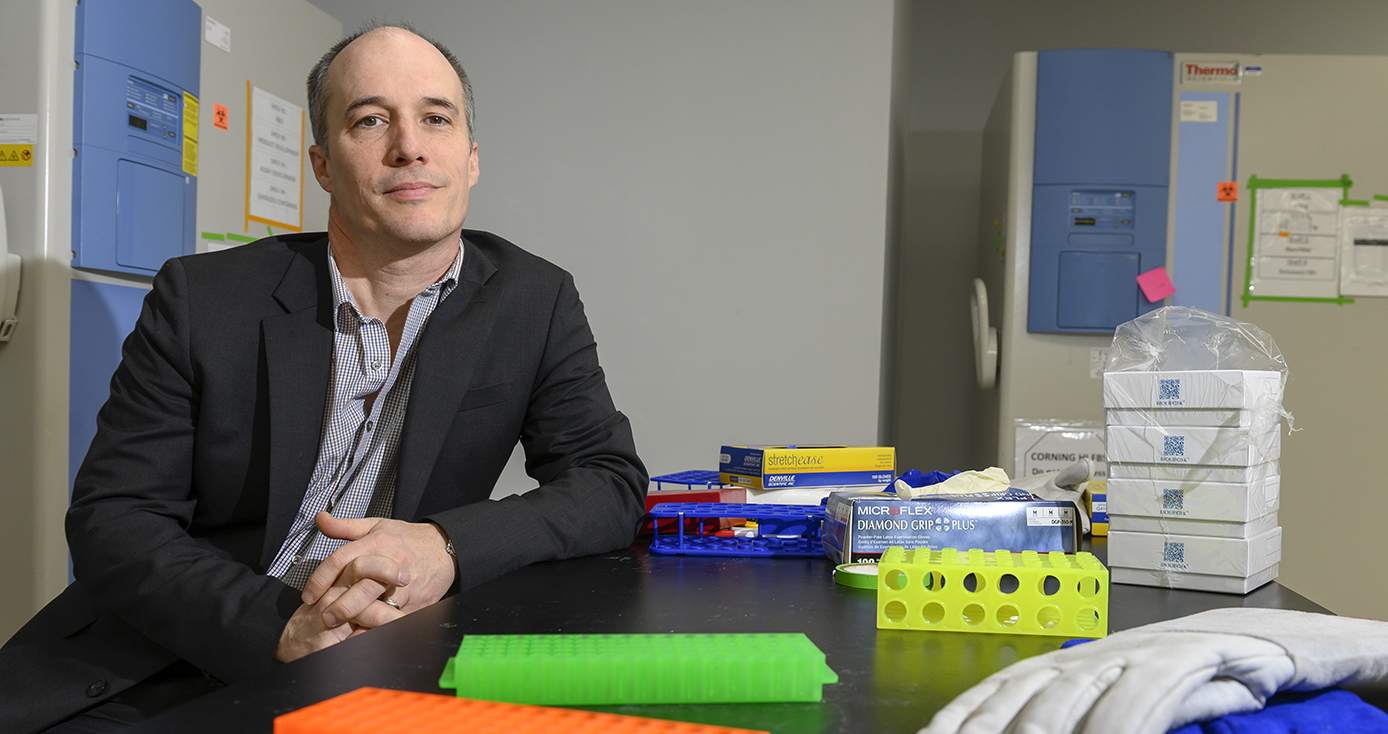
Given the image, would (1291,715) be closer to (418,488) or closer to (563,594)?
(563,594)

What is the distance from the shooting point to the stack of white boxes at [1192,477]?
2.79 ft

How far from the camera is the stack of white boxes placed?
85 cm

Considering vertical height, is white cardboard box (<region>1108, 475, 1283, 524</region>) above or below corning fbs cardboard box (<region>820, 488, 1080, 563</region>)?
above

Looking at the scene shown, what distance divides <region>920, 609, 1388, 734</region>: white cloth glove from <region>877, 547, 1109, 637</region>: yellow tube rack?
161 millimetres

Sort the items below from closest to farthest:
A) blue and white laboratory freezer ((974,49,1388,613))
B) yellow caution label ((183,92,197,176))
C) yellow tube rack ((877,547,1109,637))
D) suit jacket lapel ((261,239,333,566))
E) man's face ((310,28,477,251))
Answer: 1. yellow tube rack ((877,547,1109,637))
2. suit jacket lapel ((261,239,333,566))
3. man's face ((310,28,477,251))
4. yellow caution label ((183,92,197,176))
5. blue and white laboratory freezer ((974,49,1388,613))

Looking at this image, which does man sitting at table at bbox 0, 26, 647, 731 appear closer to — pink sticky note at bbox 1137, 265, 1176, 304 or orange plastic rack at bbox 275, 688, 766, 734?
orange plastic rack at bbox 275, 688, 766, 734

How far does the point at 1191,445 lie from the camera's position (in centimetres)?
87

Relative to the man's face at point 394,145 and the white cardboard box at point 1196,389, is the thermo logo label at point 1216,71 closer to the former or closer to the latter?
the white cardboard box at point 1196,389

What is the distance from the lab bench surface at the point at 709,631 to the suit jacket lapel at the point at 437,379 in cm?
27

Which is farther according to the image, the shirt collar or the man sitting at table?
the shirt collar

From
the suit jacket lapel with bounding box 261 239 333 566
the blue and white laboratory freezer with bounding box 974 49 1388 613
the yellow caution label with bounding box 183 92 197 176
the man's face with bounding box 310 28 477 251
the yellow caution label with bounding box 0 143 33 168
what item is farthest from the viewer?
the blue and white laboratory freezer with bounding box 974 49 1388 613

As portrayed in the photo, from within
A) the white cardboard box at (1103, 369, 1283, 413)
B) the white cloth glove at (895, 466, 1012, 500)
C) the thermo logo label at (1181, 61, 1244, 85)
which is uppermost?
the thermo logo label at (1181, 61, 1244, 85)

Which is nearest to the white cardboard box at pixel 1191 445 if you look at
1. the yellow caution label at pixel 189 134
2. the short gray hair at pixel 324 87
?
the short gray hair at pixel 324 87

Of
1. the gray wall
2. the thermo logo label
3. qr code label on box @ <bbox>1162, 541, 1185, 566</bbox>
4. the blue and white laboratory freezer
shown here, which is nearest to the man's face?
qr code label on box @ <bbox>1162, 541, 1185, 566</bbox>
